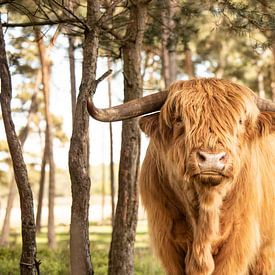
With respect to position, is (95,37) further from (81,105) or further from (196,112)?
(196,112)

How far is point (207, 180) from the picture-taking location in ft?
17.2

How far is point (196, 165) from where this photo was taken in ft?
17.1

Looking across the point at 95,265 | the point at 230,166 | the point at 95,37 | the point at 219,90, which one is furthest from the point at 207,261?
the point at 95,265

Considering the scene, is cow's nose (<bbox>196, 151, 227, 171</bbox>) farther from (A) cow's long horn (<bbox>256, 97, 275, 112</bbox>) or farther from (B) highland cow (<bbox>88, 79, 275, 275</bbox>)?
(A) cow's long horn (<bbox>256, 97, 275, 112</bbox>)

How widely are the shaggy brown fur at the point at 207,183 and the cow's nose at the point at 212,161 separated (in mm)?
99

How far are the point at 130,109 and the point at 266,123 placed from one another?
1252 mm

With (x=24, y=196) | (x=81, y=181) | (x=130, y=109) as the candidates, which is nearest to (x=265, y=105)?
(x=130, y=109)

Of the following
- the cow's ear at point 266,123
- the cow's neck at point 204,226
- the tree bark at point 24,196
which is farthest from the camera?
the tree bark at point 24,196

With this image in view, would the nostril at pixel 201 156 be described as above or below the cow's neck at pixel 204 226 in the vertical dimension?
above

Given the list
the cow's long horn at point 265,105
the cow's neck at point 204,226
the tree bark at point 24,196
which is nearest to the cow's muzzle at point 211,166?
the cow's neck at point 204,226

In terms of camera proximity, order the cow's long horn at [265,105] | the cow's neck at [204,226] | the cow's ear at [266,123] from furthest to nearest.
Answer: the cow's long horn at [265,105], the cow's ear at [266,123], the cow's neck at [204,226]

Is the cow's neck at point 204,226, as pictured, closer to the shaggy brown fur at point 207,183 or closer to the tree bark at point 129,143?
the shaggy brown fur at point 207,183

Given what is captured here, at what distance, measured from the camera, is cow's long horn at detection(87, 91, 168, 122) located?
553 centimetres

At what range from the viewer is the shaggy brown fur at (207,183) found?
18.2 feet
